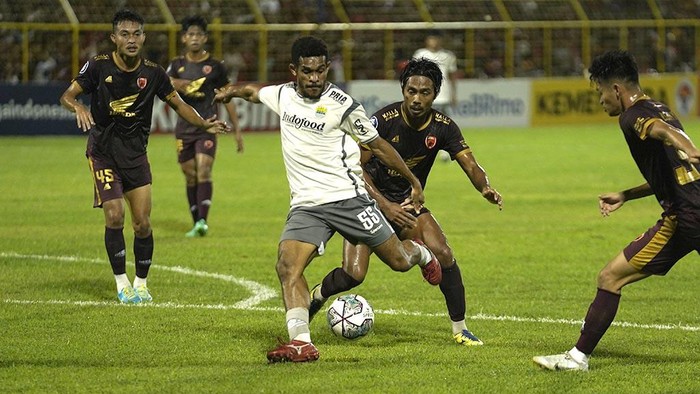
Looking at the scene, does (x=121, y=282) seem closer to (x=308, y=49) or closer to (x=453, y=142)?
(x=453, y=142)

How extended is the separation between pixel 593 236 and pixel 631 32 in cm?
2440

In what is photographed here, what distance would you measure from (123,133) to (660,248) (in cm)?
486

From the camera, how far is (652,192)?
24.8 ft

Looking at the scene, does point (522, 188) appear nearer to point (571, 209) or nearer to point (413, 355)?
point (571, 209)

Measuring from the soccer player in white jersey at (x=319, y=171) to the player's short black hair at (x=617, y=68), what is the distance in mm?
1472

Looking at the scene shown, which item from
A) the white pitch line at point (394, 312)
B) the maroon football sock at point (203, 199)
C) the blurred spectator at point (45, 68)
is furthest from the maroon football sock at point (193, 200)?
the blurred spectator at point (45, 68)

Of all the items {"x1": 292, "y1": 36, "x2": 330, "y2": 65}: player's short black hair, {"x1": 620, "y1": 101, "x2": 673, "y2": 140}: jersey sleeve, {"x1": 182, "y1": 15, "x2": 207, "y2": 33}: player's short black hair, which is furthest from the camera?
{"x1": 182, "y1": 15, "x2": 207, "y2": 33}: player's short black hair

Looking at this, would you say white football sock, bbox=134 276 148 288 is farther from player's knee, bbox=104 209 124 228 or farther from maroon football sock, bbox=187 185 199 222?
maroon football sock, bbox=187 185 199 222

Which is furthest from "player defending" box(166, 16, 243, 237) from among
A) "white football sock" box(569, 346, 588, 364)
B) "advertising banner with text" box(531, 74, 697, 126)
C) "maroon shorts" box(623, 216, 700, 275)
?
"advertising banner with text" box(531, 74, 697, 126)

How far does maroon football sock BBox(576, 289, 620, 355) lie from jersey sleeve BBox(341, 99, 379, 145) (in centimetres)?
179

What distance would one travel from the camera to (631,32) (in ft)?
123

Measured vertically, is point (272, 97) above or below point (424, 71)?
below

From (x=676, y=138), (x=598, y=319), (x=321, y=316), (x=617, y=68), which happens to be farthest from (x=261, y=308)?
(x=676, y=138)

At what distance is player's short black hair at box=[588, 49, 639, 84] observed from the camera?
7.23 meters
